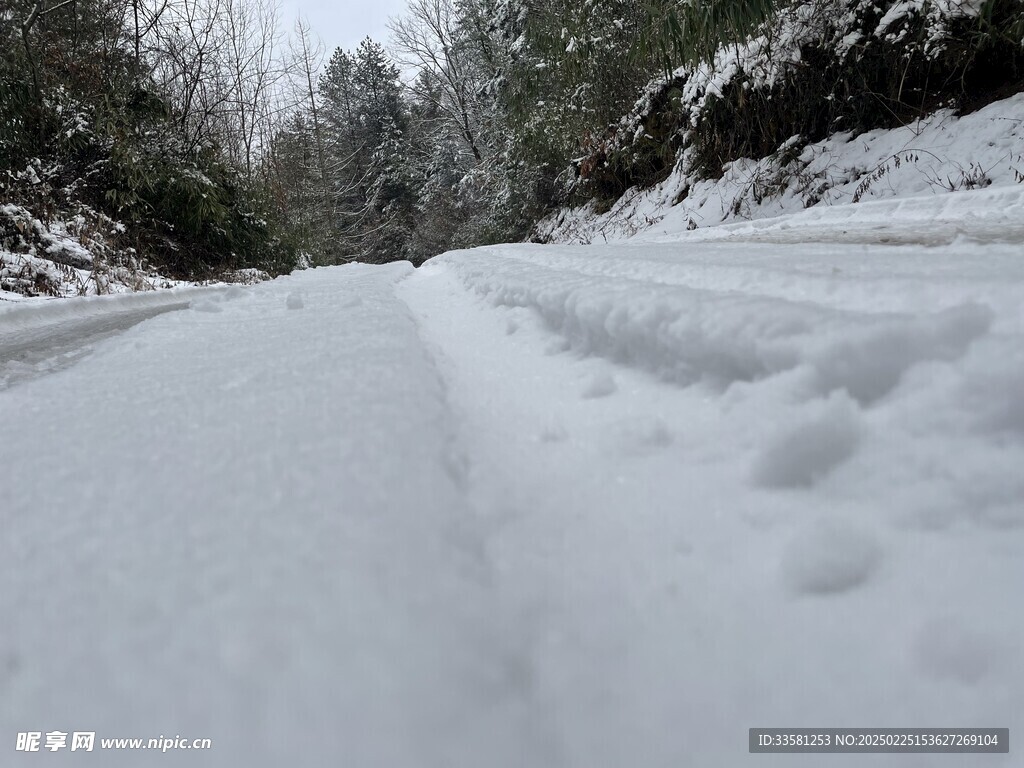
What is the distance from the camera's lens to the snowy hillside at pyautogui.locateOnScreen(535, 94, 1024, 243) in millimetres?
3639

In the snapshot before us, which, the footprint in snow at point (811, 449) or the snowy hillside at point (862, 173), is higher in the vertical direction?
the snowy hillside at point (862, 173)

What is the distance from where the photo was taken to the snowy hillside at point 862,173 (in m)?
3.64

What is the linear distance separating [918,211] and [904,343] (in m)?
2.66

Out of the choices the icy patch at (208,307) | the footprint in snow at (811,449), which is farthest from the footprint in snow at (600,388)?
the icy patch at (208,307)

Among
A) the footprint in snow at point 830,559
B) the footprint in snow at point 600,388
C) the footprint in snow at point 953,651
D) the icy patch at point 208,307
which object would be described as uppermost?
the icy patch at point 208,307

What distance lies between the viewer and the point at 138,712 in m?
0.39

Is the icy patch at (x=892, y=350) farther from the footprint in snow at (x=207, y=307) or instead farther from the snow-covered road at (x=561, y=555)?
the footprint in snow at (x=207, y=307)

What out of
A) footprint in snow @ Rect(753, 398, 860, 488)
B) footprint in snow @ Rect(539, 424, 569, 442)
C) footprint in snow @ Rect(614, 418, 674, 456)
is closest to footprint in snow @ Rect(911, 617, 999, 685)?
footprint in snow @ Rect(753, 398, 860, 488)

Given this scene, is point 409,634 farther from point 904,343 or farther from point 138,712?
point 904,343

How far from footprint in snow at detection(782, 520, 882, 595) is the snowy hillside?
7.08ft

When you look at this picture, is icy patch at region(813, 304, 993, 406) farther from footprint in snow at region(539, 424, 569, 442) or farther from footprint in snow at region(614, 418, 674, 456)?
footprint in snow at region(539, 424, 569, 442)

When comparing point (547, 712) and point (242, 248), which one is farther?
point (242, 248)

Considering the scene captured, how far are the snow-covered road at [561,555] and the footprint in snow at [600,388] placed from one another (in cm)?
4

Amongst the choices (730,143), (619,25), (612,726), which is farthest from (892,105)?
(612,726)
